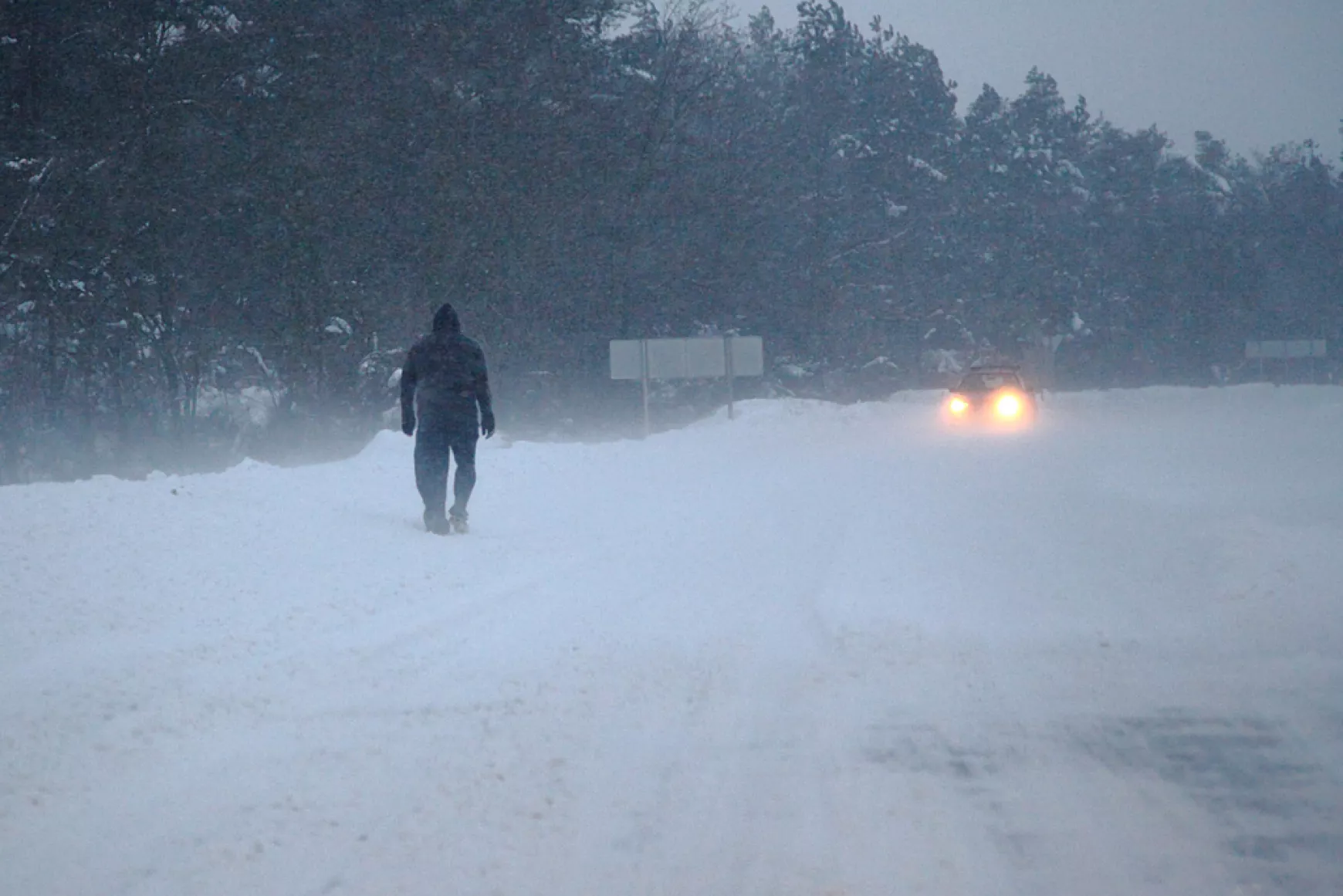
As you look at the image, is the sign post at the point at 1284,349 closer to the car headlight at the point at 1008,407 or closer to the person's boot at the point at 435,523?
the car headlight at the point at 1008,407

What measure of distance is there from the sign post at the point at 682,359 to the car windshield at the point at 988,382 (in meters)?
5.84

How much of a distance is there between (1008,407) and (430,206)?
1657 cm

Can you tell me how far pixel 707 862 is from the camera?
4.59m

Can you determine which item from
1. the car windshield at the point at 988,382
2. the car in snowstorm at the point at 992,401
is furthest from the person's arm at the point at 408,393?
the car windshield at the point at 988,382

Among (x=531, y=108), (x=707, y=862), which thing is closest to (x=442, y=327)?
(x=707, y=862)

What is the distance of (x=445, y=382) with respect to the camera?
12.4 m

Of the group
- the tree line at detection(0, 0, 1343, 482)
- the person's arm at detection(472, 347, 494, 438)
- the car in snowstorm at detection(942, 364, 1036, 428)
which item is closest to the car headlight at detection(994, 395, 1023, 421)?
the car in snowstorm at detection(942, 364, 1036, 428)

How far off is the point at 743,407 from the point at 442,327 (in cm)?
2831

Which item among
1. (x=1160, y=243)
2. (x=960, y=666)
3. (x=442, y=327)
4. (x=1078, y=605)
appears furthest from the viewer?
(x=1160, y=243)

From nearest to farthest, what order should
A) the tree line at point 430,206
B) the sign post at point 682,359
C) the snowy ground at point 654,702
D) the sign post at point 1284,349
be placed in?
the snowy ground at point 654,702 → the tree line at point 430,206 → the sign post at point 682,359 → the sign post at point 1284,349

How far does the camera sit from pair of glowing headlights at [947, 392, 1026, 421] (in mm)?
35938

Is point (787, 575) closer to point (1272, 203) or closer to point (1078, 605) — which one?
point (1078, 605)

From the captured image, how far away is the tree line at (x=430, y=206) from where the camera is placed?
26.7m

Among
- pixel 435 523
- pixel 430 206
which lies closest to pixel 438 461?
pixel 435 523
